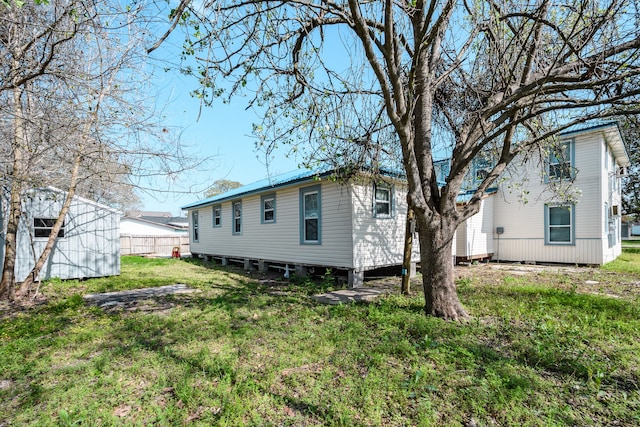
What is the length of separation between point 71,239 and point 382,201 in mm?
9065

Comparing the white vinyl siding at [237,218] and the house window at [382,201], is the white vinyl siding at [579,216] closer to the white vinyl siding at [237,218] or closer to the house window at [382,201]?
the house window at [382,201]

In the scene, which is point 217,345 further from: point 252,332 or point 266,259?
point 266,259

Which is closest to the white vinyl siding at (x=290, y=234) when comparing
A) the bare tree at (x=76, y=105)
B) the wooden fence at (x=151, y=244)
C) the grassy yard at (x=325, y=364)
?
the grassy yard at (x=325, y=364)

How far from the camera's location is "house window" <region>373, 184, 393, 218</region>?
28.7 feet

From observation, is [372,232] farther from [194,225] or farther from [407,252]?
[194,225]

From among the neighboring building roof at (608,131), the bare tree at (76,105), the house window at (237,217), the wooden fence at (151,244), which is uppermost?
the neighboring building roof at (608,131)

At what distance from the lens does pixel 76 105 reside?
4223 mm

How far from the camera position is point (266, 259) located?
11031mm

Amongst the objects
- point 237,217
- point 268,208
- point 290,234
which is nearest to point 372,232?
point 290,234

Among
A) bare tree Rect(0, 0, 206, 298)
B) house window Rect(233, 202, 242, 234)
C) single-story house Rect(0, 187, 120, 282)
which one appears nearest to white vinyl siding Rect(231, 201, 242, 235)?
house window Rect(233, 202, 242, 234)

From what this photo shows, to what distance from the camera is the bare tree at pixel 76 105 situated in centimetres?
390

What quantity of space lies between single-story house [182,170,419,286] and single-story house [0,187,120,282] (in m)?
4.41

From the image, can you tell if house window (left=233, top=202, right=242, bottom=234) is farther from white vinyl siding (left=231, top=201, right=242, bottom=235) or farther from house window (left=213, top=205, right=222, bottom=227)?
house window (left=213, top=205, right=222, bottom=227)

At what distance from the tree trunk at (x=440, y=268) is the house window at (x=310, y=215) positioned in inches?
168
